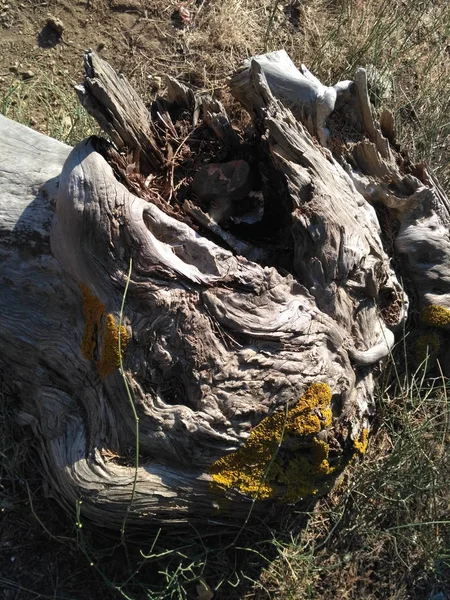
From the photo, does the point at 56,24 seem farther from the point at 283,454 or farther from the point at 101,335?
the point at 283,454

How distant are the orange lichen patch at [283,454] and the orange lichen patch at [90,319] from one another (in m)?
0.77

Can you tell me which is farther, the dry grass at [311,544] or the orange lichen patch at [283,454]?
the dry grass at [311,544]

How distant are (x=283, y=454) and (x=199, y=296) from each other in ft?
2.54

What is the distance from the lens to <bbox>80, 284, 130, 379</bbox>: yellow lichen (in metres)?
2.69

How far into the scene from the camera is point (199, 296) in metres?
2.69

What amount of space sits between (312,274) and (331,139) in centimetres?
101


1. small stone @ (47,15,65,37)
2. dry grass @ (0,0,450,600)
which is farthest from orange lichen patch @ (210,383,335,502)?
small stone @ (47,15,65,37)

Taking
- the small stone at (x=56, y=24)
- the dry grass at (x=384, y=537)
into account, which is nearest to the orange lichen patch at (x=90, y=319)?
the dry grass at (x=384, y=537)

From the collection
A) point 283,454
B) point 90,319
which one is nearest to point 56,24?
point 90,319

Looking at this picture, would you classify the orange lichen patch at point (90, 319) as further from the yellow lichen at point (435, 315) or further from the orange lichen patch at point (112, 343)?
the yellow lichen at point (435, 315)

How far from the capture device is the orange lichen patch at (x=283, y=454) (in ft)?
8.66

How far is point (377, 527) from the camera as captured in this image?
3229 millimetres

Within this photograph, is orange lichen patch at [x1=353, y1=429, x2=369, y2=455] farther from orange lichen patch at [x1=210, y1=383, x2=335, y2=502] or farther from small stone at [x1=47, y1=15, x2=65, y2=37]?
small stone at [x1=47, y1=15, x2=65, y2=37]

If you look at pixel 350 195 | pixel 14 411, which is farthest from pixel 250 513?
pixel 350 195
